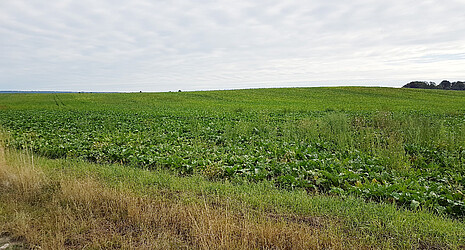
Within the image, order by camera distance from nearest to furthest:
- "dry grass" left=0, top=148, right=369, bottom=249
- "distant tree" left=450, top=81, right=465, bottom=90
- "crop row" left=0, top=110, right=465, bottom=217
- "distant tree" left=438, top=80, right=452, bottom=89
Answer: "dry grass" left=0, top=148, right=369, bottom=249 → "crop row" left=0, top=110, right=465, bottom=217 → "distant tree" left=450, top=81, right=465, bottom=90 → "distant tree" left=438, top=80, right=452, bottom=89

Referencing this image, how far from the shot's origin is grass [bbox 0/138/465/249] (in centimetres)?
397

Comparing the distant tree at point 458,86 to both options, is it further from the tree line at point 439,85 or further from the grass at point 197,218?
the grass at point 197,218

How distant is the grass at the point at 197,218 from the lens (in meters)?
3.97

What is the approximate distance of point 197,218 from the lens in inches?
179

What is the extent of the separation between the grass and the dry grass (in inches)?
0.6

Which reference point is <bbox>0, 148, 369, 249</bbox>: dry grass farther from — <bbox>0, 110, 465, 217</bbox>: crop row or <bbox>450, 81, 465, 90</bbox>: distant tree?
<bbox>450, 81, 465, 90</bbox>: distant tree

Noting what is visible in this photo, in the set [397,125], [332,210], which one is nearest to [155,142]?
[332,210]

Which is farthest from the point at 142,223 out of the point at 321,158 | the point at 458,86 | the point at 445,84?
the point at 445,84

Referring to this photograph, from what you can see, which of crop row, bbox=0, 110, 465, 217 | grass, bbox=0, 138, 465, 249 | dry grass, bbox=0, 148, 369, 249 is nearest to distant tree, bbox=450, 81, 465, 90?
crop row, bbox=0, 110, 465, 217

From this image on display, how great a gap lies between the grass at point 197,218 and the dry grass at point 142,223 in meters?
0.01

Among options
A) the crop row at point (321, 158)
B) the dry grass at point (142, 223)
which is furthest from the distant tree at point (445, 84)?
the dry grass at point (142, 223)

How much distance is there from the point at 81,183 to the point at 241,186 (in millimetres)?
3506

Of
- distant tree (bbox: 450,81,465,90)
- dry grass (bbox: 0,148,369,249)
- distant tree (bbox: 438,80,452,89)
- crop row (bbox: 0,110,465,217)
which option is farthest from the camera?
distant tree (bbox: 438,80,452,89)

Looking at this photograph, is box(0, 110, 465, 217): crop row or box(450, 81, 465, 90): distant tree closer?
box(0, 110, 465, 217): crop row
